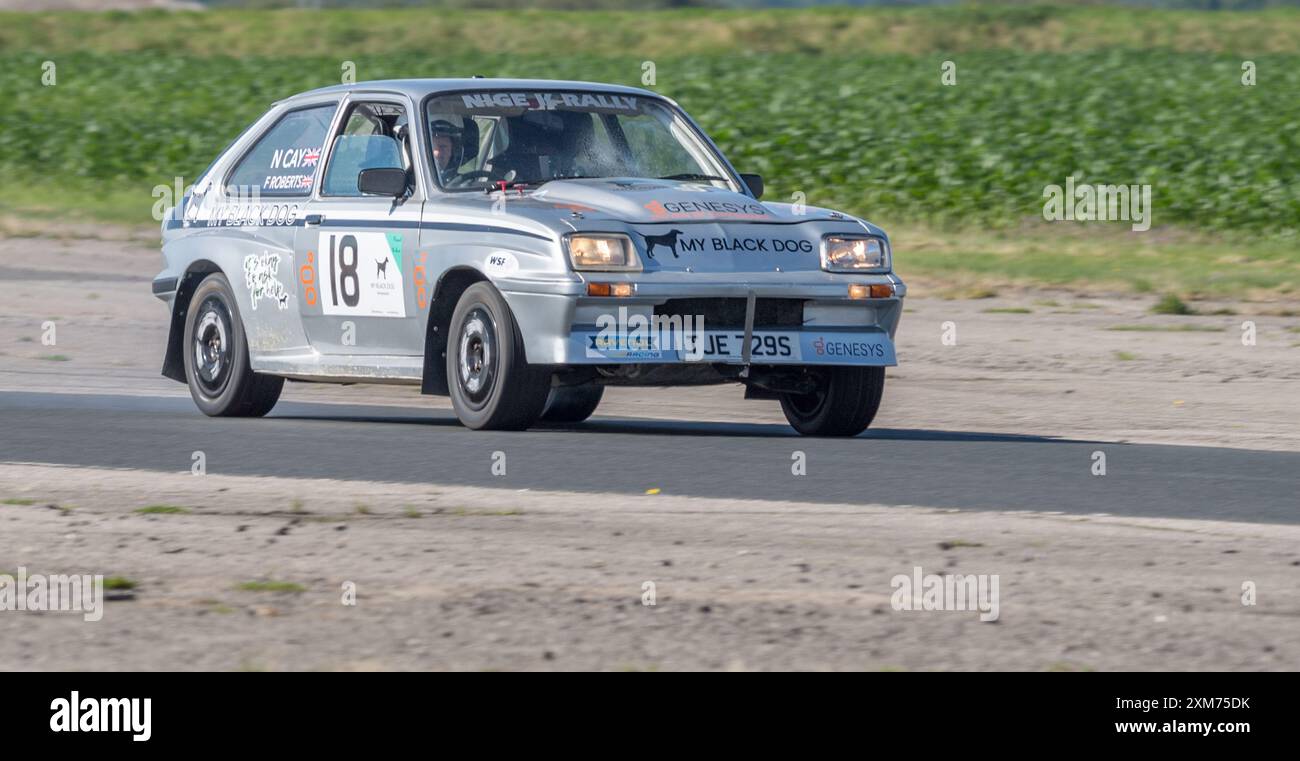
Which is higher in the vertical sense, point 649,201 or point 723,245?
point 649,201

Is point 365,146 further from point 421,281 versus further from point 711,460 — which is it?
point 711,460

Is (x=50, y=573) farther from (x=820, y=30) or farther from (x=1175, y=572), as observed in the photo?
(x=820, y=30)

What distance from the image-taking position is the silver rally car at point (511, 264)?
1005 cm

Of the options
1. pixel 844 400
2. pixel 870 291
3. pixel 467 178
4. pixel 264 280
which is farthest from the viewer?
pixel 264 280

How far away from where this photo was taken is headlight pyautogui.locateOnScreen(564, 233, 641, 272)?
32.7 ft

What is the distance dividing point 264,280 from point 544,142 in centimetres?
164

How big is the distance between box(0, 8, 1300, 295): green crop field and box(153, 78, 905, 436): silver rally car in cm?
1019

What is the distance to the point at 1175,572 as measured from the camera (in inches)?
282

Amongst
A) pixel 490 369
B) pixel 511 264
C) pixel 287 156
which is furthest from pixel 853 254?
pixel 287 156

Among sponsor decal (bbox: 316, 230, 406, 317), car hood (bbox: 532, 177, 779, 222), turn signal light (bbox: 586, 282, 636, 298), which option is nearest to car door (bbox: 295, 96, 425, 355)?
sponsor decal (bbox: 316, 230, 406, 317)

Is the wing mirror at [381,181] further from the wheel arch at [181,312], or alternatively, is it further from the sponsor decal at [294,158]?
the wheel arch at [181,312]

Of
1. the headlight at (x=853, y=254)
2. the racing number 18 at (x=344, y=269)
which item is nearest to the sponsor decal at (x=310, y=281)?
the racing number 18 at (x=344, y=269)

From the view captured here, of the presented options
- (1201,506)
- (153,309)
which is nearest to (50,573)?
(1201,506)

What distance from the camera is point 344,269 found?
36.6ft
